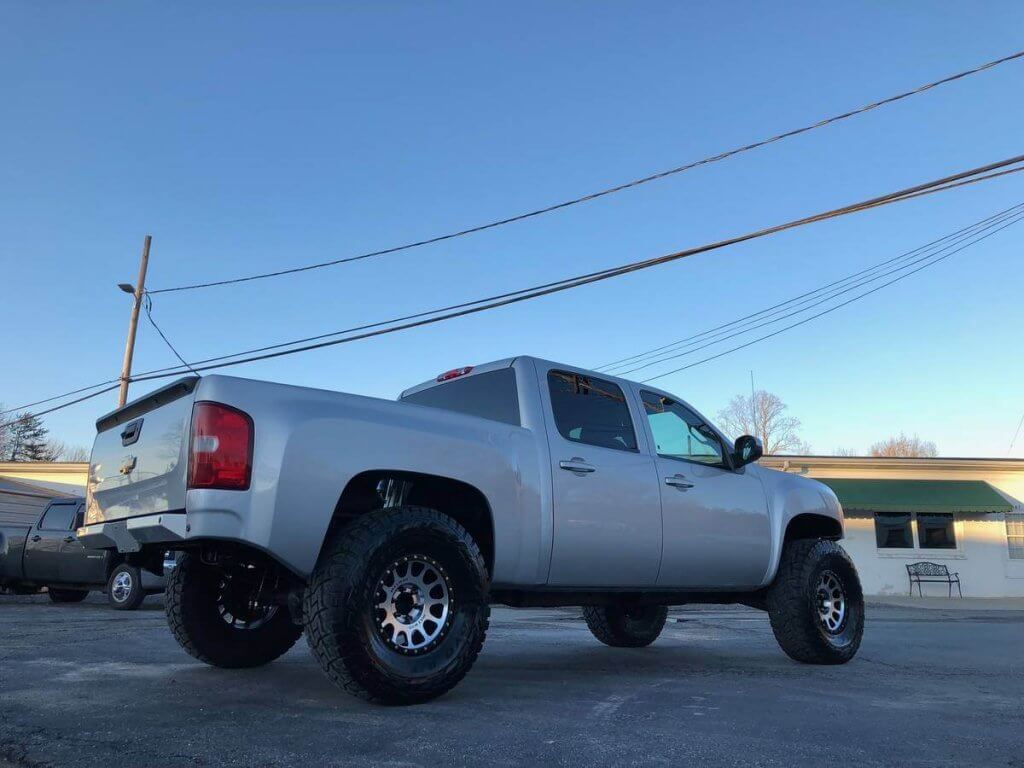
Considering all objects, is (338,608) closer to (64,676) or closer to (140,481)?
(140,481)

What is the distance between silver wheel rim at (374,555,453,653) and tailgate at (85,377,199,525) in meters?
1.03

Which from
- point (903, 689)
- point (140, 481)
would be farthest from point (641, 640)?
point (140, 481)

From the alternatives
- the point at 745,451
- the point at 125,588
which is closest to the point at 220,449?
the point at 745,451

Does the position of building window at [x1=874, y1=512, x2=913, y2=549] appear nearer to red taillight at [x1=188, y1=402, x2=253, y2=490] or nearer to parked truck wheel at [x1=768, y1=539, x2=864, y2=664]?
parked truck wheel at [x1=768, y1=539, x2=864, y2=664]

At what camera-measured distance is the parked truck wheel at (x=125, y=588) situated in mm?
11023

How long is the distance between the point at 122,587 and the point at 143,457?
830 cm

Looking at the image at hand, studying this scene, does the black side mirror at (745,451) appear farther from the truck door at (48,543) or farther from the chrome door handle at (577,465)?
the truck door at (48,543)

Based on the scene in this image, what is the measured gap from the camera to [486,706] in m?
3.89

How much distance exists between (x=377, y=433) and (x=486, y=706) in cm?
142

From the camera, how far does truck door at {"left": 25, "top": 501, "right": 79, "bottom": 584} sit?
12.1 meters

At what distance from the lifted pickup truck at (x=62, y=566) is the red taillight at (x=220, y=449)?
27.0 ft

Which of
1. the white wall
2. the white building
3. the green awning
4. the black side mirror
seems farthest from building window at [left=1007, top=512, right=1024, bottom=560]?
the black side mirror

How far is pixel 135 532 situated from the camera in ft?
12.7

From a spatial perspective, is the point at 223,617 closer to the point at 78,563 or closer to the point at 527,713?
Answer: the point at 527,713
